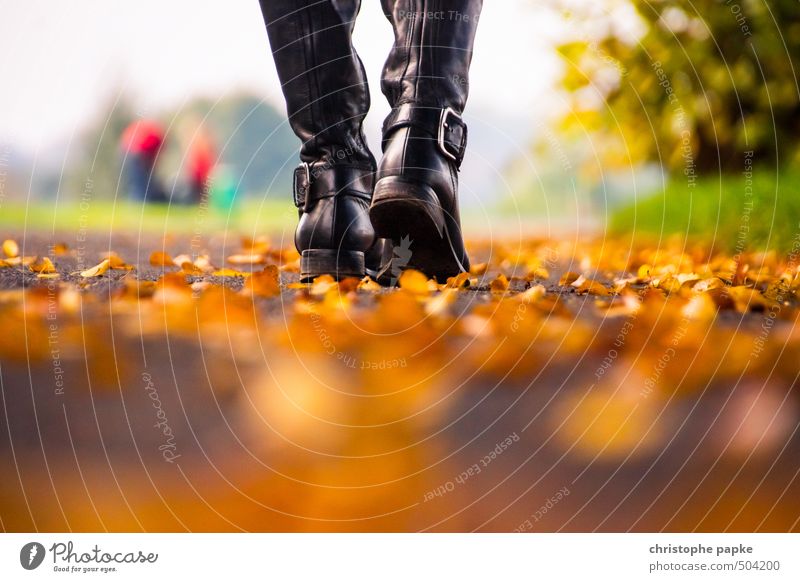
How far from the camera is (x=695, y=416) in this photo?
3.58 ft

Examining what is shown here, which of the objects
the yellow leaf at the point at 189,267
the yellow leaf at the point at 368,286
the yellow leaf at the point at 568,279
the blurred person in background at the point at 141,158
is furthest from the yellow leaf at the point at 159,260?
the blurred person in background at the point at 141,158

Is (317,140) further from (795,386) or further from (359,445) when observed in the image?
(795,386)

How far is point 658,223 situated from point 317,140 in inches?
77.4

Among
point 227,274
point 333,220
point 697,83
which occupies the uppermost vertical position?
point 697,83

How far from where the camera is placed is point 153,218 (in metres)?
4.11

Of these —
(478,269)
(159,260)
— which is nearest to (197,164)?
(159,260)

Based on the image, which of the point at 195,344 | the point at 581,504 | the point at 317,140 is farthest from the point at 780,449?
the point at 317,140

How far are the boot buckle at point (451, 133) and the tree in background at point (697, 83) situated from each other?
1.68m

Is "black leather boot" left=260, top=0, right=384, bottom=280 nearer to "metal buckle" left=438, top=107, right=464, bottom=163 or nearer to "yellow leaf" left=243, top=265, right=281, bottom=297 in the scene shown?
"yellow leaf" left=243, top=265, right=281, bottom=297

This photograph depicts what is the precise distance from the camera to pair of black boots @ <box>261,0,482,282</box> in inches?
54.1

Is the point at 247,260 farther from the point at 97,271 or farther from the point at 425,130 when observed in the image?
the point at 425,130

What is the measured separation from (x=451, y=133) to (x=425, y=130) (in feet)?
0.15

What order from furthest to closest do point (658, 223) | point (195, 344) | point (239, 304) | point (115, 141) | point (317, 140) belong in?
1. point (115, 141)
2. point (658, 223)
3. point (317, 140)
4. point (239, 304)
5. point (195, 344)

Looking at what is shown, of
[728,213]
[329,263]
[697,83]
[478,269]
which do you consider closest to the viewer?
[329,263]
